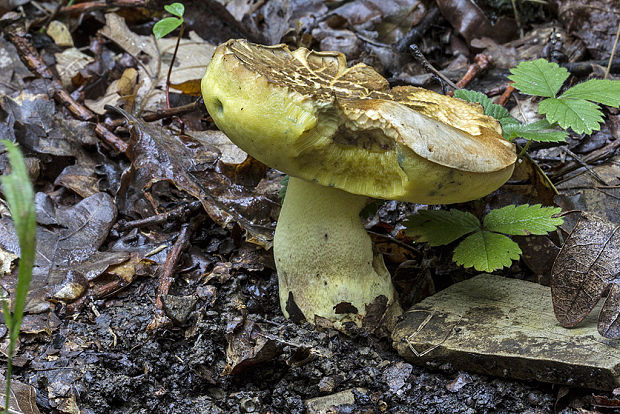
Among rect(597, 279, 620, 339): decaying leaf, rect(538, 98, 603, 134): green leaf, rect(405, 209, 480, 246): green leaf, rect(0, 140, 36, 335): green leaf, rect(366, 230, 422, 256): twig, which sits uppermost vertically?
rect(0, 140, 36, 335): green leaf

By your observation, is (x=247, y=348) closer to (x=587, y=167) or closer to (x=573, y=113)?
(x=573, y=113)

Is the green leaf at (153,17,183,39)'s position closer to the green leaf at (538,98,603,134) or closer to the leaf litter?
the leaf litter

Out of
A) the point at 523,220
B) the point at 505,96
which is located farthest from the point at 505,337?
the point at 505,96

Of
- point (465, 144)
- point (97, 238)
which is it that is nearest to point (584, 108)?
point (465, 144)

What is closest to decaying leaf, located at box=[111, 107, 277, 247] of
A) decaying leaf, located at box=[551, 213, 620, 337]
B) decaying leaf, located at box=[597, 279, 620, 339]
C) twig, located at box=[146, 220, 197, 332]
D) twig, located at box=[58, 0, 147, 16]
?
twig, located at box=[146, 220, 197, 332]

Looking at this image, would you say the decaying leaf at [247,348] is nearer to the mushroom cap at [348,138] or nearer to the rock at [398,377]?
the rock at [398,377]

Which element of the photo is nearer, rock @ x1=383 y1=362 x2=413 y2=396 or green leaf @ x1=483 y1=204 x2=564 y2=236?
rock @ x1=383 y1=362 x2=413 y2=396

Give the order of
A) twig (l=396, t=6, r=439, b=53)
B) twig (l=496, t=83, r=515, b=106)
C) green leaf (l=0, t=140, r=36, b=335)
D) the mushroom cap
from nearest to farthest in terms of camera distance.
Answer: green leaf (l=0, t=140, r=36, b=335) < the mushroom cap < twig (l=496, t=83, r=515, b=106) < twig (l=396, t=6, r=439, b=53)

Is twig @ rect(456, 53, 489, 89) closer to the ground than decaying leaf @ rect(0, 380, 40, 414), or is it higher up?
higher up
